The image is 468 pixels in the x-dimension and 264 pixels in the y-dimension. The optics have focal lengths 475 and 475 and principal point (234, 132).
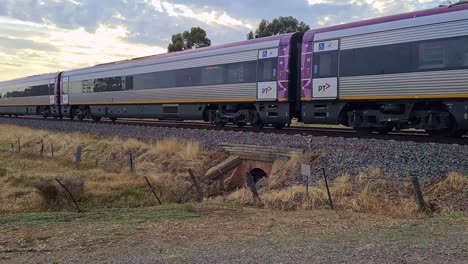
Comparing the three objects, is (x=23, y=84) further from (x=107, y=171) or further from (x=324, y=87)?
(x=324, y=87)

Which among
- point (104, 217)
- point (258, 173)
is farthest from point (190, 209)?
point (258, 173)

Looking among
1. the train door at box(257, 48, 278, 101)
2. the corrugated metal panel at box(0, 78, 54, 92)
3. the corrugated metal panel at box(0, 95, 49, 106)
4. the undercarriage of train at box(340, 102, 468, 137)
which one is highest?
the corrugated metal panel at box(0, 78, 54, 92)

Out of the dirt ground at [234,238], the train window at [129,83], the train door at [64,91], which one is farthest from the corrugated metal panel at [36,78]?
the dirt ground at [234,238]

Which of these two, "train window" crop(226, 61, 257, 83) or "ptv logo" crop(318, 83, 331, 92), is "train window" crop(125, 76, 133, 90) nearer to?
"train window" crop(226, 61, 257, 83)

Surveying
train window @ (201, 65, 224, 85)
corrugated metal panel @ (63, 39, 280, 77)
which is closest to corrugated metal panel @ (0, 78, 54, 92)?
corrugated metal panel @ (63, 39, 280, 77)

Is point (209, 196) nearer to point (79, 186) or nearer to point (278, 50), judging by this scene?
point (79, 186)

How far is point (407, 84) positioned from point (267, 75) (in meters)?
5.53

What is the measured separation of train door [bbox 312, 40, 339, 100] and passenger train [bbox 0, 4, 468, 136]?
33 mm

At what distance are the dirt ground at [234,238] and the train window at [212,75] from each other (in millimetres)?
10739

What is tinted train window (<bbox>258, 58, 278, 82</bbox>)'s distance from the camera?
17.3m

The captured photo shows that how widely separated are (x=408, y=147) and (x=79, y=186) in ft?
28.8

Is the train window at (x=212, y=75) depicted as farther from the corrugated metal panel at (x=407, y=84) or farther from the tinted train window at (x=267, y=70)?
the corrugated metal panel at (x=407, y=84)

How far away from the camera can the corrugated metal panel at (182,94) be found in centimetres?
1847

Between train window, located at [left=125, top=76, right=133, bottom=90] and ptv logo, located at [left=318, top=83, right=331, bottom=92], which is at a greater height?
train window, located at [left=125, top=76, right=133, bottom=90]
